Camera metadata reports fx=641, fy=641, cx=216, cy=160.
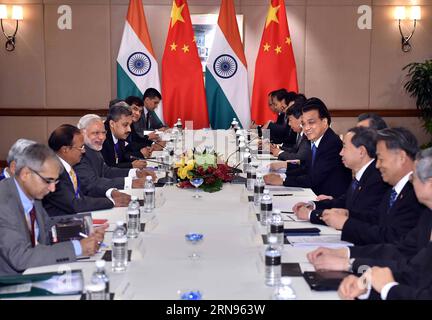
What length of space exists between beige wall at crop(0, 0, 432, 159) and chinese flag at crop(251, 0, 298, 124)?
32 centimetres

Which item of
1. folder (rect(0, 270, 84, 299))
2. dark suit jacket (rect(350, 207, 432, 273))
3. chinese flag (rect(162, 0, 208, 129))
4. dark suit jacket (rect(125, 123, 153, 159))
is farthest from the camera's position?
chinese flag (rect(162, 0, 208, 129))

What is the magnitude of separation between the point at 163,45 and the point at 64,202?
6.30 metres

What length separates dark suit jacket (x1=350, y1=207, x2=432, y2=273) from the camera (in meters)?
2.73

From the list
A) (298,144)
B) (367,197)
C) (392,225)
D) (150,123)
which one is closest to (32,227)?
(392,225)

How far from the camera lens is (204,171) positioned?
182 inches

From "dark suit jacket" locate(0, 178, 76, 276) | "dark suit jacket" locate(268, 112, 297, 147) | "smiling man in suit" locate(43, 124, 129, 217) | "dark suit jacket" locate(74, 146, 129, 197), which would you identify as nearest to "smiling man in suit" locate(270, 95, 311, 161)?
"dark suit jacket" locate(268, 112, 297, 147)

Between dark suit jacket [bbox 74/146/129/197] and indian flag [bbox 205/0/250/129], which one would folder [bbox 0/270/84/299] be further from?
indian flag [bbox 205/0/250/129]

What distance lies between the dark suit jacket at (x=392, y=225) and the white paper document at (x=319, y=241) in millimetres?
56

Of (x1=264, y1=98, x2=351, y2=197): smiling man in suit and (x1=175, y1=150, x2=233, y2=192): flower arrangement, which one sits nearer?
(x1=175, y1=150, x2=233, y2=192): flower arrangement

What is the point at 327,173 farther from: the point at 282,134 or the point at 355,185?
the point at 282,134

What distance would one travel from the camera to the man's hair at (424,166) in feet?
8.47

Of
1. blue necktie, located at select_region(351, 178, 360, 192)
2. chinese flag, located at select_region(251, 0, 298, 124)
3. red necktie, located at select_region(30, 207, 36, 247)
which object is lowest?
red necktie, located at select_region(30, 207, 36, 247)
